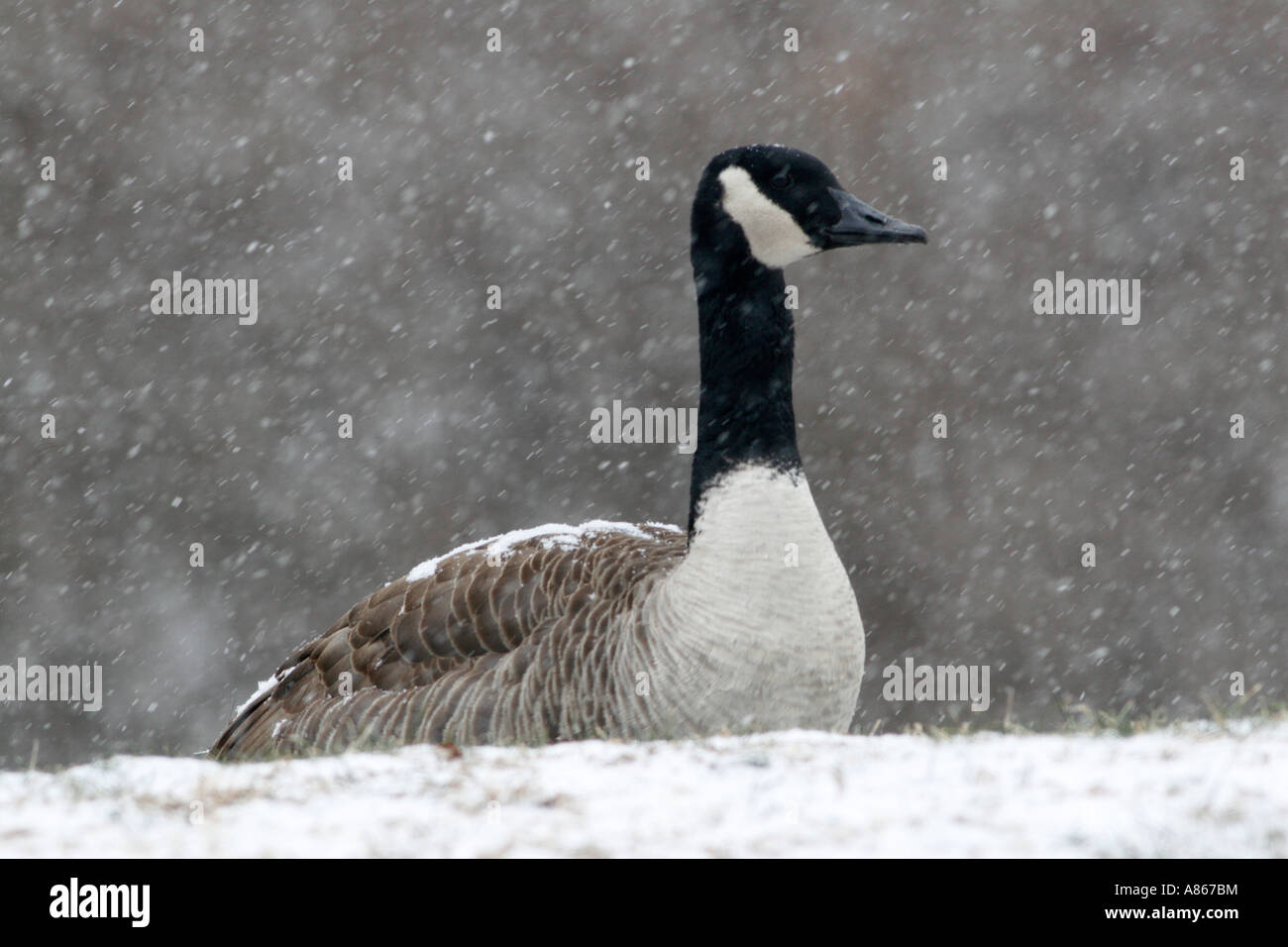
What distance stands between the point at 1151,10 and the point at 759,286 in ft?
73.5

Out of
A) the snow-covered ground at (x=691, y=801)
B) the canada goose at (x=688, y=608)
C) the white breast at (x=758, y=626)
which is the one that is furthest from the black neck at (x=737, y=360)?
the snow-covered ground at (x=691, y=801)

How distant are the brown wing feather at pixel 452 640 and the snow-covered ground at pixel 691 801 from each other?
5.12 ft

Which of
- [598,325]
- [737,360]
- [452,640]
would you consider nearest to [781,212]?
[737,360]

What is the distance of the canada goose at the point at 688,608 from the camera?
6953 mm

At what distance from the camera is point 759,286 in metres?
7.96

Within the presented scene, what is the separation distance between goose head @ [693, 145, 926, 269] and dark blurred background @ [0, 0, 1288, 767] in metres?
13.7

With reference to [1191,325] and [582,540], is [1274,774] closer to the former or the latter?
[582,540]

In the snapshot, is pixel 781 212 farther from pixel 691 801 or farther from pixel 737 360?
pixel 691 801

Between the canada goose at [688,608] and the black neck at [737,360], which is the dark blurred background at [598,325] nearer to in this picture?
the canada goose at [688,608]

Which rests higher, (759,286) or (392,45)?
(392,45)

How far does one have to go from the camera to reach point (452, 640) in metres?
7.46

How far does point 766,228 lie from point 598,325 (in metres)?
16.4

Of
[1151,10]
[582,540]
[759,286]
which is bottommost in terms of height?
[582,540]

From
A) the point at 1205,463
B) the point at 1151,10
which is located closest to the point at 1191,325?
the point at 1205,463
